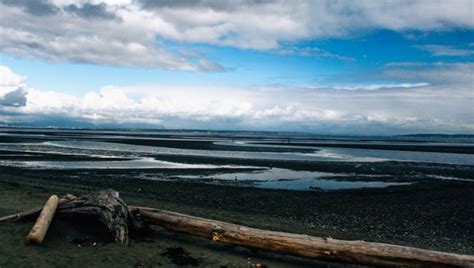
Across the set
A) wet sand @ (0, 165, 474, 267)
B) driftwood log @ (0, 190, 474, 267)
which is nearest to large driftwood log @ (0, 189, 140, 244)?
driftwood log @ (0, 190, 474, 267)

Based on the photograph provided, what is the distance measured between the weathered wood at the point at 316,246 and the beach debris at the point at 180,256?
2.95 feet

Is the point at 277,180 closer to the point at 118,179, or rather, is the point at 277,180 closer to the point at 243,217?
the point at 118,179

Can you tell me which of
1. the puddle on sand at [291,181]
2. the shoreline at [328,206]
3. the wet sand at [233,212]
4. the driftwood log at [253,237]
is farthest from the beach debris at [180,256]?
the puddle on sand at [291,181]

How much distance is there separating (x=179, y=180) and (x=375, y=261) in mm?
19749

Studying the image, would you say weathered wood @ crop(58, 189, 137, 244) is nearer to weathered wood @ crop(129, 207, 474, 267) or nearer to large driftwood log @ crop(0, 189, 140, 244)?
large driftwood log @ crop(0, 189, 140, 244)

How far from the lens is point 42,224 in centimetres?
955

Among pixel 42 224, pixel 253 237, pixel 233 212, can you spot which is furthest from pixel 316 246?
pixel 233 212

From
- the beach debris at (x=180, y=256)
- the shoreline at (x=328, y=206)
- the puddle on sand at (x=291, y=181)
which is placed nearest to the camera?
the beach debris at (x=180, y=256)

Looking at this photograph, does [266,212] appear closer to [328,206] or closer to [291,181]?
[328,206]

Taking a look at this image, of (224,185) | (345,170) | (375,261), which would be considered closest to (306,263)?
(375,261)

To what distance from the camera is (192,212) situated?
1545 cm

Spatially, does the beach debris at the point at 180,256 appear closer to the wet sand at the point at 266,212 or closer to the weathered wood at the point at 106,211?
the wet sand at the point at 266,212

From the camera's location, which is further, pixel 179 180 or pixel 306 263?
pixel 179 180

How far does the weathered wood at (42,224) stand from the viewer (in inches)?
362
